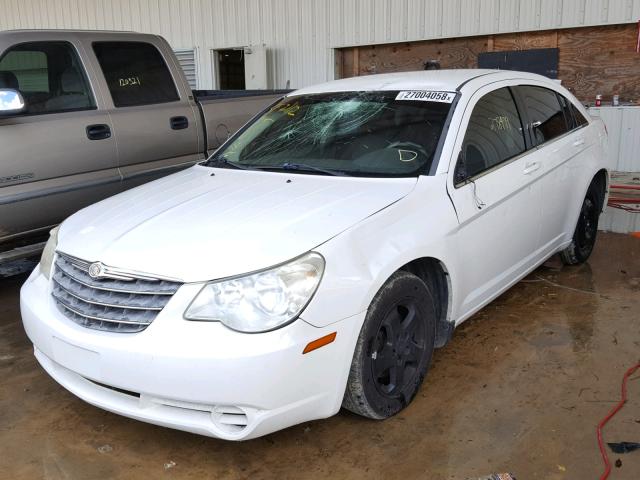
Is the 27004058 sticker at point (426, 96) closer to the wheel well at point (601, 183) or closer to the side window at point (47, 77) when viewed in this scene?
the wheel well at point (601, 183)

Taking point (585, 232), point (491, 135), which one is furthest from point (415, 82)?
point (585, 232)

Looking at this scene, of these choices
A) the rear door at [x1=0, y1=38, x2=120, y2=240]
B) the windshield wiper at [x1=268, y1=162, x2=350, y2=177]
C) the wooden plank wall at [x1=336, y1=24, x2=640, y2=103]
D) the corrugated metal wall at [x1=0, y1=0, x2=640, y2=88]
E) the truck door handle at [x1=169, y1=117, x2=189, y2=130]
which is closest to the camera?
the windshield wiper at [x1=268, y1=162, x2=350, y2=177]

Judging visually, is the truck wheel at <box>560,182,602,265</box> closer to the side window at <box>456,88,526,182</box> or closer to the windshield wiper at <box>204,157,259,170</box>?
the side window at <box>456,88,526,182</box>

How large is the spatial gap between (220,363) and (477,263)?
1.67 meters

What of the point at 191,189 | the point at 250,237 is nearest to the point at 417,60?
the point at 191,189

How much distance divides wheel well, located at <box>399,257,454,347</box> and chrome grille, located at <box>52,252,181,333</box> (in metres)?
1.25

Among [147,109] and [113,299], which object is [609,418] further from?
[147,109]

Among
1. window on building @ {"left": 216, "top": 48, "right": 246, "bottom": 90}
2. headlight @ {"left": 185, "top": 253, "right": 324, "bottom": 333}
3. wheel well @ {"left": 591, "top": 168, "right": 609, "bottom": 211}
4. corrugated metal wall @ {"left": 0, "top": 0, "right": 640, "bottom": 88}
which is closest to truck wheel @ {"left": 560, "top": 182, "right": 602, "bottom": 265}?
wheel well @ {"left": 591, "top": 168, "right": 609, "bottom": 211}

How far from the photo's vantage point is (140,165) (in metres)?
5.35

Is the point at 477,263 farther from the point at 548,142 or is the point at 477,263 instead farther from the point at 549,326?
the point at 548,142

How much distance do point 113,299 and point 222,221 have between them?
1.93ft

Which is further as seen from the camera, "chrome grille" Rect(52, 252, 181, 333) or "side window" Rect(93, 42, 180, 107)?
"side window" Rect(93, 42, 180, 107)

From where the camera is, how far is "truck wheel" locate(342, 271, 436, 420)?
2.81 m

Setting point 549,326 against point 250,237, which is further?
point 549,326
